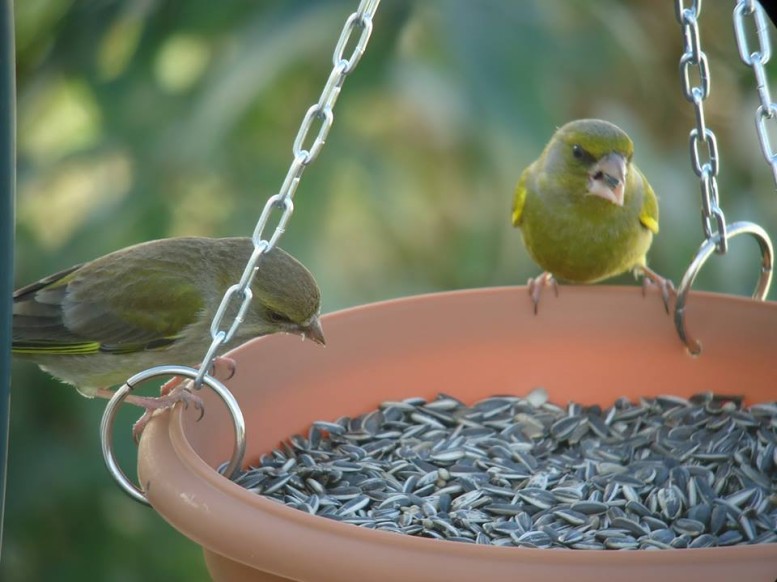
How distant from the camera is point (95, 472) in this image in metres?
3.53

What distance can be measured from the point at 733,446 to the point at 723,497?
234 mm

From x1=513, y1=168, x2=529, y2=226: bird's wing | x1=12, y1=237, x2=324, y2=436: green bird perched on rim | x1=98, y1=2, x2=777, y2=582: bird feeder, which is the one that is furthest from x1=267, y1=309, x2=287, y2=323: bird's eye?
x1=513, y1=168, x2=529, y2=226: bird's wing

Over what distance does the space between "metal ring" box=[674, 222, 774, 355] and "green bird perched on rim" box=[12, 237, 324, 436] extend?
92 centimetres

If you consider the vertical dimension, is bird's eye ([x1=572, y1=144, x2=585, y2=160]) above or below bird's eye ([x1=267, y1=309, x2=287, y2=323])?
above

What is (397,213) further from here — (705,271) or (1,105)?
(1,105)

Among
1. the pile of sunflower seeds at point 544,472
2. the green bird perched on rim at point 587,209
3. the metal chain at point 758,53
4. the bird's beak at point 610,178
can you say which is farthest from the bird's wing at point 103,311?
the metal chain at point 758,53

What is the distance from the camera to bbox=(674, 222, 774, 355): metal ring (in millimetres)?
2473

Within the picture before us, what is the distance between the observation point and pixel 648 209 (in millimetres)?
3371

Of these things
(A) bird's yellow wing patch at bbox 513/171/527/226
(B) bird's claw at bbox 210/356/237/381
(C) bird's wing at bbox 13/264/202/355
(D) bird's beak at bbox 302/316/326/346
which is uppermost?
(A) bird's yellow wing patch at bbox 513/171/527/226

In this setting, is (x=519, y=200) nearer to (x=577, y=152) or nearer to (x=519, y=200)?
(x=519, y=200)

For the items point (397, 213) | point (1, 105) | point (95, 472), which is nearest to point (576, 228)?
point (397, 213)

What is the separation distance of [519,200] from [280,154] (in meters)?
0.72

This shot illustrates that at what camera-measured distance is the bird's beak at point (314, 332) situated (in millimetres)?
2512

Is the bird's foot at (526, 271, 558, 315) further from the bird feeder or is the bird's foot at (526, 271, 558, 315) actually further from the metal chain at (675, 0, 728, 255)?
the metal chain at (675, 0, 728, 255)
